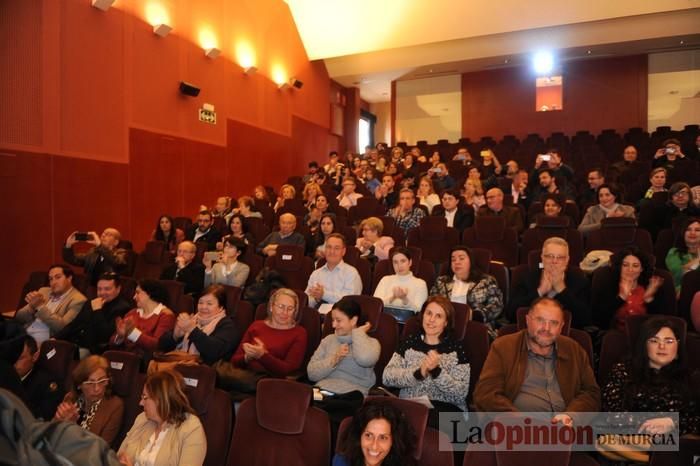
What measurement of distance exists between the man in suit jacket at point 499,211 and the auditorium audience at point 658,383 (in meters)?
2.95

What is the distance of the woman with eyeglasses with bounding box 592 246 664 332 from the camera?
286 cm

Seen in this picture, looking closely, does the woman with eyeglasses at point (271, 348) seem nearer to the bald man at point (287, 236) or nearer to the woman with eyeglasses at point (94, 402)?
the woman with eyeglasses at point (94, 402)

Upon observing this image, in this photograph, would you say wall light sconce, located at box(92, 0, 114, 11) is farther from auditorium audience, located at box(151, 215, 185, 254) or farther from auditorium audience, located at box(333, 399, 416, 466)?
auditorium audience, located at box(333, 399, 416, 466)

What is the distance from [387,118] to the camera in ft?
53.1

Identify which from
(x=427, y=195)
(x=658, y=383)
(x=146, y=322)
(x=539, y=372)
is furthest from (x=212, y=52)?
(x=658, y=383)

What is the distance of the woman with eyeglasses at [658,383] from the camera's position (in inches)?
75.3

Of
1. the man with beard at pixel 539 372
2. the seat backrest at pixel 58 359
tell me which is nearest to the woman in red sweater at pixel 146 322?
the seat backrest at pixel 58 359

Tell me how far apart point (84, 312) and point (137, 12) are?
4.85m

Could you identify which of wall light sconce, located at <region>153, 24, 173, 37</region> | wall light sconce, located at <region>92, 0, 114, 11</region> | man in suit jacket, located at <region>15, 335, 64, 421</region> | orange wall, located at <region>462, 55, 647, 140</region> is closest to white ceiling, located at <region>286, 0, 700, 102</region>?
orange wall, located at <region>462, 55, 647, 140</region>

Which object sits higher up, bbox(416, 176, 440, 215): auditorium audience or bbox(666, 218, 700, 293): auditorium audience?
bbox(416, 176, 440, 215): auditorium audience

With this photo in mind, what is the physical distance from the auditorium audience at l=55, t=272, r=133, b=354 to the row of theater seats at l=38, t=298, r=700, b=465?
47 centimetres

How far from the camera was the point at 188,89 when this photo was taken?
24.3 feet

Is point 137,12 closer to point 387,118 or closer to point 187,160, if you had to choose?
point 187,160

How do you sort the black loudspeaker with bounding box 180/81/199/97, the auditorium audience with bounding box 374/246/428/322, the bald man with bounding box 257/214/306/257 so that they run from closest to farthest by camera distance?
the auditorium audience with bounding box 374/246/428/322, the bald man with bounding box 257/214/306/257, the black loudspeaker with bounding box 180/81/199/97
